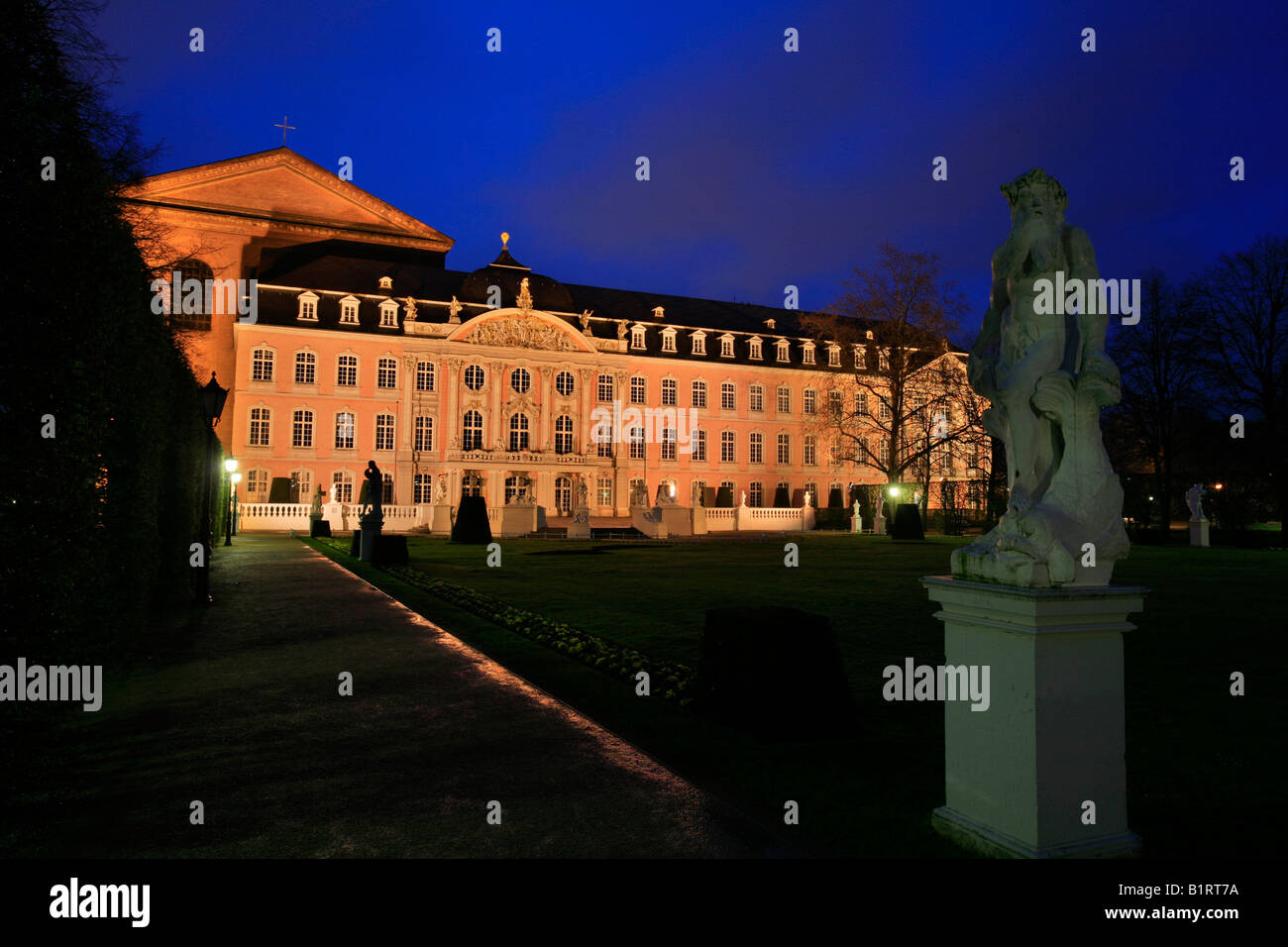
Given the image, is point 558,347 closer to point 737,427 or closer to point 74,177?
point 737,427

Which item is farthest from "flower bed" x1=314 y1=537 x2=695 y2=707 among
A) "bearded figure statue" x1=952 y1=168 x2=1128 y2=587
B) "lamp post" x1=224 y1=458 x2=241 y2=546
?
"lamp post" x1=224 y1=458 x2=241 y2=546

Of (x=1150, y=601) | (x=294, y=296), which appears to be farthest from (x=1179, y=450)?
(x=294, y=296)

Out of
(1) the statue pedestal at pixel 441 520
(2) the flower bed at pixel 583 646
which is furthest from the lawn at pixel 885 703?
(1) the statue pedestal at pixel 441 520

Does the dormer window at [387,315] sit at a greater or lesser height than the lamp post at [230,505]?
greater

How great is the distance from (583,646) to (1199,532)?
30267 mm

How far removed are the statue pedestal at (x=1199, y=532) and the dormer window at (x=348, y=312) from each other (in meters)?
39.9

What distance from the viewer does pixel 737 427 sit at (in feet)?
168

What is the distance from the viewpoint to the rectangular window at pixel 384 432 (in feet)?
141

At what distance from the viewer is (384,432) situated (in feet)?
142

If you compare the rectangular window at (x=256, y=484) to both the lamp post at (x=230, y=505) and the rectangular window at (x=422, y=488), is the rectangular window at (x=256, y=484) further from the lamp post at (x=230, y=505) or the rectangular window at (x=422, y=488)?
the lamp post at (x=230, y=505)

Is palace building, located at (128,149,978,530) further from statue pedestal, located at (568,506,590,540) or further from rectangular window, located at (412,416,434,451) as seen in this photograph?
statue pedestal, located at (568,506,590,540)

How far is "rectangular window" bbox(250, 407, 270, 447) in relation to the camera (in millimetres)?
40688

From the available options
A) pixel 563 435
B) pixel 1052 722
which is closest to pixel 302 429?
pixel 563 435

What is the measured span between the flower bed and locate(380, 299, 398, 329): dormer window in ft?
109
